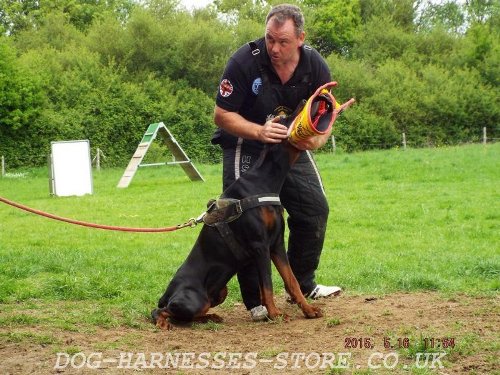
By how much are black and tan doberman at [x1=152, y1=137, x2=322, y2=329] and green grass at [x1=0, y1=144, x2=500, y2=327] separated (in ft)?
1.50

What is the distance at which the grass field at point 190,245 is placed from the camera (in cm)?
627

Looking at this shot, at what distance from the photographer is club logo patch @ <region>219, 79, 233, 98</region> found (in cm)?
561

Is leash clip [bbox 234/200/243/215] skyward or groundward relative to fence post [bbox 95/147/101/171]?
skyward

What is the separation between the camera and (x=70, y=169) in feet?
66.0

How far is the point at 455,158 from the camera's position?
2439cm

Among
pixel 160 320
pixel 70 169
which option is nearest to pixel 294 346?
pixel 160 320

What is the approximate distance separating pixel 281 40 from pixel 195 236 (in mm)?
6177

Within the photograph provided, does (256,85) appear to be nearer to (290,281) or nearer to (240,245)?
(240,245)

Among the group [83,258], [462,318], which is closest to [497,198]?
[83,258]

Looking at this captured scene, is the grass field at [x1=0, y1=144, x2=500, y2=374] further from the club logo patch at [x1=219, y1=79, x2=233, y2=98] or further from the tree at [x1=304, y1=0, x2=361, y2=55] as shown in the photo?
the tree at [x1=304, y1=0, x2=361, y2=55]

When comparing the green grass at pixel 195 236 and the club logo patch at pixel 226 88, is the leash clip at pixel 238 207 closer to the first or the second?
the club logo patch at pixel 226 88

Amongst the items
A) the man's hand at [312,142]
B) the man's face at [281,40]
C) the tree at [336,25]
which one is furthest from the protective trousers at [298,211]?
the tree at [336,25]

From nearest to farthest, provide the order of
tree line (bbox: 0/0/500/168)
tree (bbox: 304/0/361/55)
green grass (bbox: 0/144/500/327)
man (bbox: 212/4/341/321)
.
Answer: man (bbox: 212/4/341/321), green grass (bbox: 0/144/500/327), tree line (bbox: 0/0/500/168), tree (bbox: 304/0/361/55)
